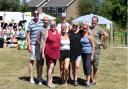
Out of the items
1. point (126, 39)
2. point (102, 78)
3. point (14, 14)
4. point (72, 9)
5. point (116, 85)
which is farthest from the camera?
point (72, 9)

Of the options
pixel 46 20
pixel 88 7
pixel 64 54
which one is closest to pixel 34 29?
pixel 46 20

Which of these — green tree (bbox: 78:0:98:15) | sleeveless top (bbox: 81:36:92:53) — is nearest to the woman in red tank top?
sleeveless top (bbox: 81:36:92:53)

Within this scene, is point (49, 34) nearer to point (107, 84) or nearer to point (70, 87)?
point (70, 87)

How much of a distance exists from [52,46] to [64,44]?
0.35 meters

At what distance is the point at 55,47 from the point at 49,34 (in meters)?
0.35

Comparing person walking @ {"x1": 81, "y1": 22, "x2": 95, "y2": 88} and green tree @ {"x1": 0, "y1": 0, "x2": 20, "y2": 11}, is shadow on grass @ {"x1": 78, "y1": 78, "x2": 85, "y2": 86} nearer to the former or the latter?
person walking @ {"x1": 81, "y1": 22, "x2": 95, "y2": 88}

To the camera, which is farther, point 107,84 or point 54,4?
point 54,4

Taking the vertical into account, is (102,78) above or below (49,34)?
below

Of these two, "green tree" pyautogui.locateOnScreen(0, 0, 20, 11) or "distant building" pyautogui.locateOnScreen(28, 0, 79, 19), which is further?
"distant building" pyautogui.locateOnScreen(28, 0, 79, 19)

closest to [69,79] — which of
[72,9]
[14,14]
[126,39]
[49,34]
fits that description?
[49,34]

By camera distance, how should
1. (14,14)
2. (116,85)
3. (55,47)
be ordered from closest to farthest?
(55,47)
(116,85)
(14,14)

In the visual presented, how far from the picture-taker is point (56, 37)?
10734 mm

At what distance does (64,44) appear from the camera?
10938mm

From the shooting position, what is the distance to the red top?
1073 cm
